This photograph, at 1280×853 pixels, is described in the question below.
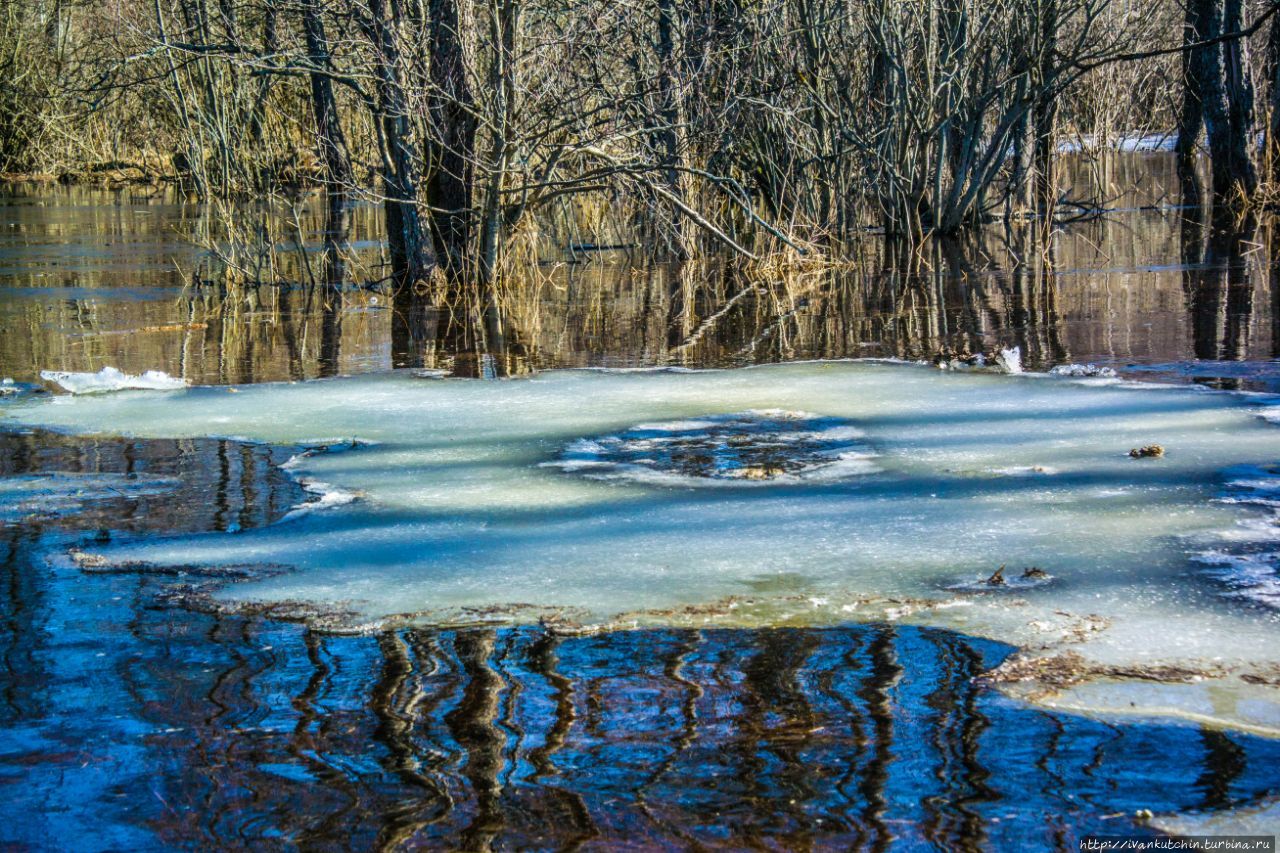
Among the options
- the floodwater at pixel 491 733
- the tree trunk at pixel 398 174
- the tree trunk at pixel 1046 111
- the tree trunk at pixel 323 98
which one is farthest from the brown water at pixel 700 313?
the floodwater at pixel 491 733

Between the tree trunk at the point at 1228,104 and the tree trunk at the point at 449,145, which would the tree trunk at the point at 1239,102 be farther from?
the tree trunk at the point at 449,145

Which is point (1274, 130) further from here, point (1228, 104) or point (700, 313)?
point (700, 313)

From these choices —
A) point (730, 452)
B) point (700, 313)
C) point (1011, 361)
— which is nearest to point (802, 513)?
point (730, 452)

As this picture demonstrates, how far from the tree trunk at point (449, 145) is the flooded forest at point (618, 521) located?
0.04 m

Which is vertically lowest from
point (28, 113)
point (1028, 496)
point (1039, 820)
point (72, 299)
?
point (1039, 820)

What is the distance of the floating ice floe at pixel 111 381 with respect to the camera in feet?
22.5

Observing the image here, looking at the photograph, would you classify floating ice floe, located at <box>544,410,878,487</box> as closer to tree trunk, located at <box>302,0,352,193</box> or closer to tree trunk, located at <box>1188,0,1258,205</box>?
tree trunk, located at <box>302,0,352,193</box>

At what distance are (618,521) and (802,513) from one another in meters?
0.56

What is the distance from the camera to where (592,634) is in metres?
3.40

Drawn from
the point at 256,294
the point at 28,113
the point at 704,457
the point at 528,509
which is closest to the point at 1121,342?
the point at 704,457

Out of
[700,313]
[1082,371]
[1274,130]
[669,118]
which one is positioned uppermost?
[1274,130]

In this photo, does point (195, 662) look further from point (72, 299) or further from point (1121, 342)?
point (72, 299)

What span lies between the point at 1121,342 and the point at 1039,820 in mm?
5806

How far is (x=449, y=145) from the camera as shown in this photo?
10992 millimetres
